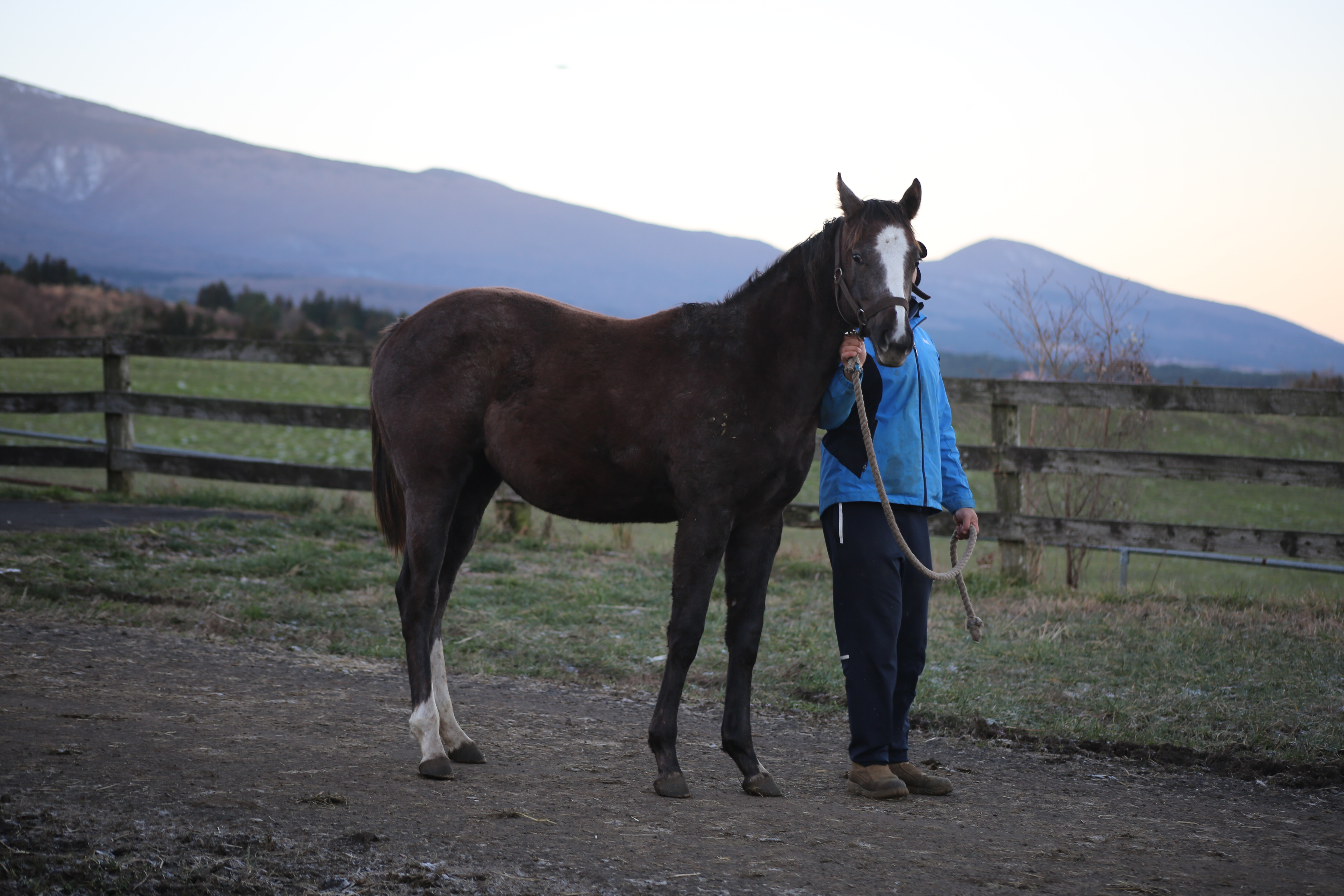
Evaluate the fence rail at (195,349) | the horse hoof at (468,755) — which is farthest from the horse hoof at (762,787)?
the fence rail at (195,349)

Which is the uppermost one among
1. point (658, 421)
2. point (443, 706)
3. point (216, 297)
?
point (216, 297)

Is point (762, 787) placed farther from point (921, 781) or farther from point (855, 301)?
point (855, 301)

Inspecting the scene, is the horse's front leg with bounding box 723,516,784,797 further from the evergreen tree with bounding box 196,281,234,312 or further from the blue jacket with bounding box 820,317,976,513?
the evergreen tree with bounding box 196,281,234,312

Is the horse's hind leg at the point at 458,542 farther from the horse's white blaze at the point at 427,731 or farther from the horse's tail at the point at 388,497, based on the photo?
the horse's tail at the point at 388,497

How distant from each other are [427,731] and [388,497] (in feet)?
4.20

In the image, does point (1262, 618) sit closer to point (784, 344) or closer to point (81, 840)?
point (784, 344)

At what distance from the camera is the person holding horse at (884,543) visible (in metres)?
3.63

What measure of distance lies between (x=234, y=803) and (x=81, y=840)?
0.48 m

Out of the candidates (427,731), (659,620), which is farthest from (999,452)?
(427,731)

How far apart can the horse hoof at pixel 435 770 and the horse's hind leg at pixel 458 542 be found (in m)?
0.35

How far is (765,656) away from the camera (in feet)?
18.7

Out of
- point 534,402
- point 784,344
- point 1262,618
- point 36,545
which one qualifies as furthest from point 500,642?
point 1262,618

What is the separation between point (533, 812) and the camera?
325cm

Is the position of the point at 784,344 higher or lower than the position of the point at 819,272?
lower
